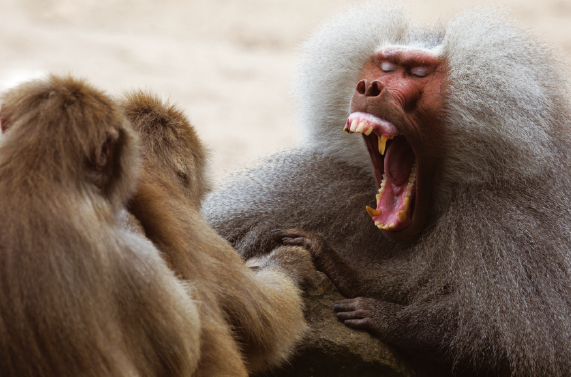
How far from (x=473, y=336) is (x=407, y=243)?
563 millimetres

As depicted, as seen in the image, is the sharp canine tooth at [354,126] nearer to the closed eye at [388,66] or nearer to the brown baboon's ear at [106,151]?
the closed eye at [388,66]

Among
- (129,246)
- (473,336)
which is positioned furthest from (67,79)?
(473,336)

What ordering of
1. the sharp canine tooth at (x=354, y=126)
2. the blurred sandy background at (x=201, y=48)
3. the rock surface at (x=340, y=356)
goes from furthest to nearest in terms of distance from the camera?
the blurred sandy background at (x=201, y=48) → the sharp canine tooth at (x=354, y=126) → the rock surface at (x=340, y=356)

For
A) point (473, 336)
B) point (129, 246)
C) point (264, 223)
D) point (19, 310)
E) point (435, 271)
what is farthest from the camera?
point (264, 223)

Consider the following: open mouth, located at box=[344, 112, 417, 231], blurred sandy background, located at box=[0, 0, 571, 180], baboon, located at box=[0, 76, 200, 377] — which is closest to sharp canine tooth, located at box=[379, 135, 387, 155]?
open mouth, located at box=[344, 112, 417, 231]

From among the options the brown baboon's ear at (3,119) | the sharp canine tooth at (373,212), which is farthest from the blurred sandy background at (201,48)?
the brown baboon's ear at (3,119)

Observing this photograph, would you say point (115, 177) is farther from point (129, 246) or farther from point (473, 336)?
point (473, 336)

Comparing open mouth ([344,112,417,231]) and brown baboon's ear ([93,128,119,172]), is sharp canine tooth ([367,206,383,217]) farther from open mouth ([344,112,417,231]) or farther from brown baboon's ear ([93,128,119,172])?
brown baboon's ear ([93,128,119,172])

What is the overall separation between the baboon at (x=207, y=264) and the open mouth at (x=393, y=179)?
41 centimetres

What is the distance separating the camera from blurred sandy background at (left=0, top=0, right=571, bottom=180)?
891 cm

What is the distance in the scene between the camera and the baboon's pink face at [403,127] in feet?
9.95

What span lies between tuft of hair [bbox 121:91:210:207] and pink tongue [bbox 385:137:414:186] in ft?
2.76

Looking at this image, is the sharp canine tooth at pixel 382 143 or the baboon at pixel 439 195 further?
the sharp canine tooth at pixel 382 143

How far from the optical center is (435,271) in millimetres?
2920
